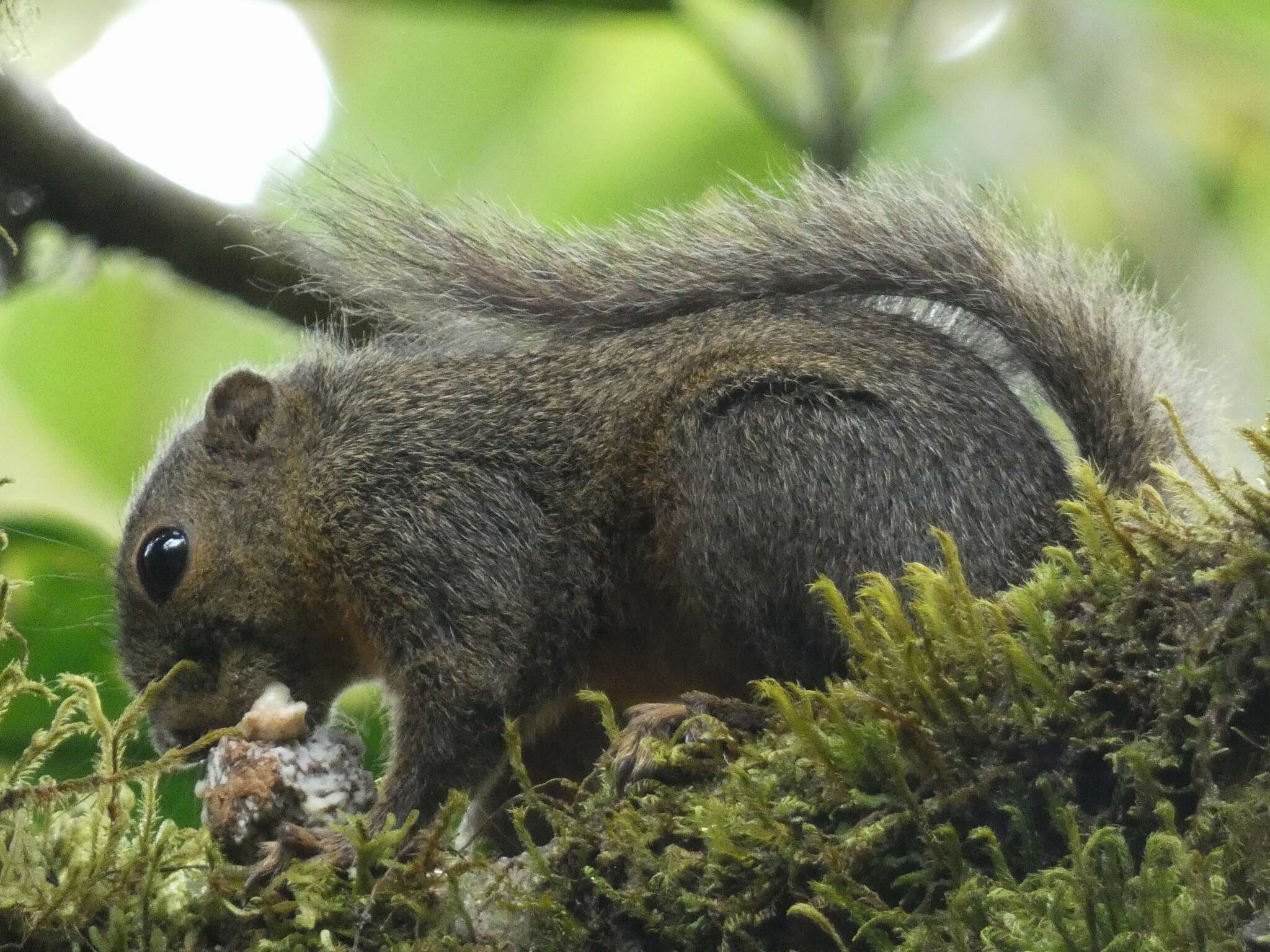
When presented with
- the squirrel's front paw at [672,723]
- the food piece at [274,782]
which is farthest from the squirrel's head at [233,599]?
the squirrel's front paw at [672,723]

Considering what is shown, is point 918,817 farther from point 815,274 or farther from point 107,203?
point 107,203

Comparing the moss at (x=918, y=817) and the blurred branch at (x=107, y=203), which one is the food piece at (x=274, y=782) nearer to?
the moss at (x=918, y=817)

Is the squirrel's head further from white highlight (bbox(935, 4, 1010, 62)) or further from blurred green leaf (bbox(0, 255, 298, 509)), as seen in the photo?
white highlight (bbox(935, 4, 1010, 62))

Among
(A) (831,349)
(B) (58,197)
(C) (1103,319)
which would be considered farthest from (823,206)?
(B) (58,197)

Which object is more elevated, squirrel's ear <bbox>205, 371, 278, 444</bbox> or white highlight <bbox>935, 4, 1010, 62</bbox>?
white highlight <bbox>935, 4, 1010, 62</bbox>

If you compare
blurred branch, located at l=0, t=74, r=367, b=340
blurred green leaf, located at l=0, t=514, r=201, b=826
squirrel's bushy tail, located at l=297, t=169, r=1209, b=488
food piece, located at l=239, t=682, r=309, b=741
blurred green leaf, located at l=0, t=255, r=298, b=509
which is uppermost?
squirrel's bushy tail, located at l=297, t=169, r=1209, b=488

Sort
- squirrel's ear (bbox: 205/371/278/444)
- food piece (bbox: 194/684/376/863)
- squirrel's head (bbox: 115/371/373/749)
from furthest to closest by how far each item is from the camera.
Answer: squirrel's ear (bbox: 205/371/278/444) < squirrel's head (bbox: 115/371/373/749) < food piece (bbox: 194/684/376/863)

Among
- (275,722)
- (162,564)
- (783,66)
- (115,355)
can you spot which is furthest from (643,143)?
(275,722)

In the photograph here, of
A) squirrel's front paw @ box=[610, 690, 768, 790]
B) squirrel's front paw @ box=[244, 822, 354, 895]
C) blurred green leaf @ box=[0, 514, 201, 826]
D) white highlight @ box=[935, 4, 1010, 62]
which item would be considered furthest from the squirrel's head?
white highlight @ box=[935, 4, 1010, 62]
